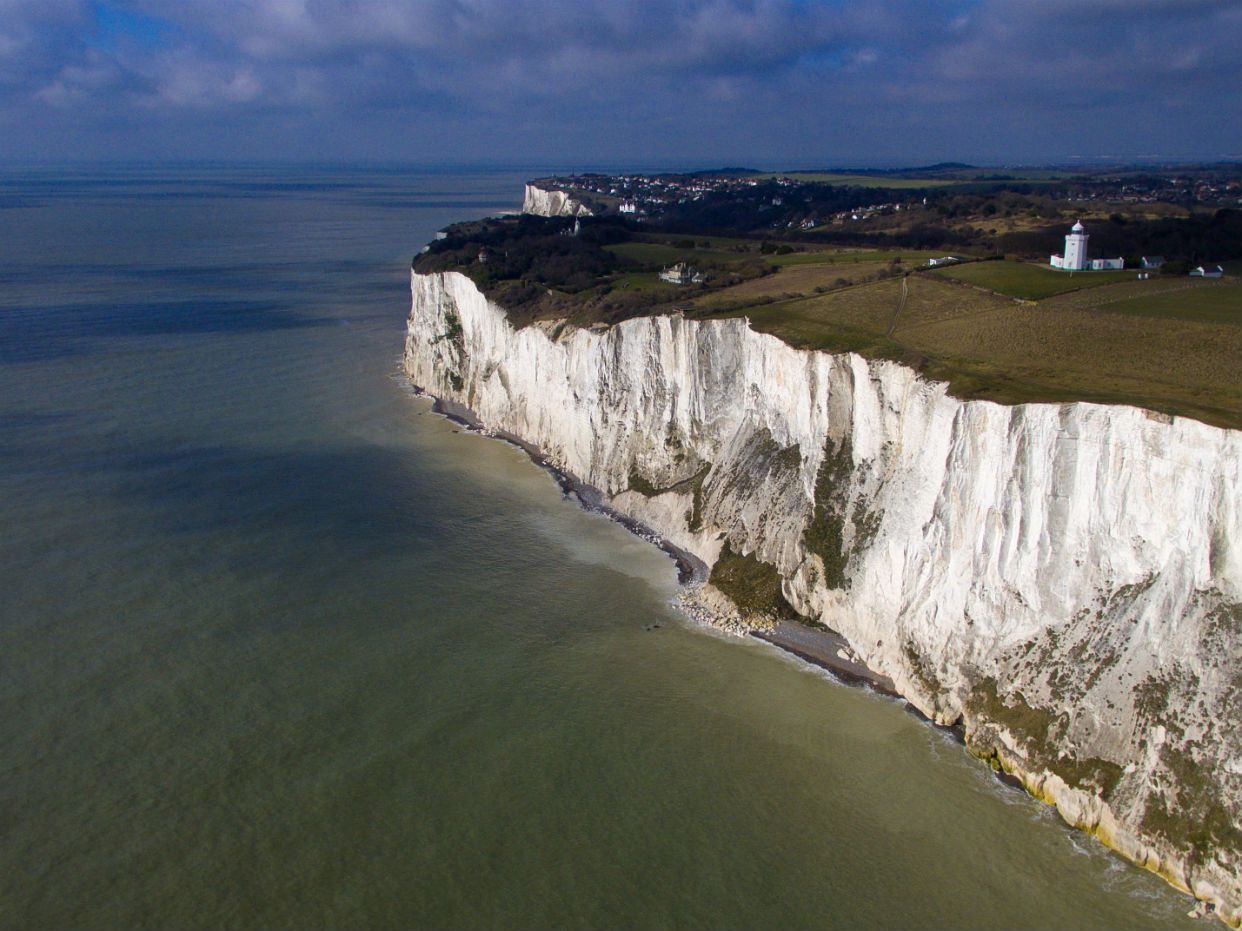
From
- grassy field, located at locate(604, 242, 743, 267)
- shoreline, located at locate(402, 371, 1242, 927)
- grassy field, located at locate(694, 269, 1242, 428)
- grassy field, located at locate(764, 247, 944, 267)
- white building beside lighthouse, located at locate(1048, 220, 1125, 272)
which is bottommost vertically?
shoreline, located at locate(402, 371, 1242, 927)

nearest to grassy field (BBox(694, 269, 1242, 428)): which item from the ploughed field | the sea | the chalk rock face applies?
the ploughed field

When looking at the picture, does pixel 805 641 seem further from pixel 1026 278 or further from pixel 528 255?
pixel 528 255

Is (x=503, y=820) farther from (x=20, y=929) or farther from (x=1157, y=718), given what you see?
(x=1157, y=718)

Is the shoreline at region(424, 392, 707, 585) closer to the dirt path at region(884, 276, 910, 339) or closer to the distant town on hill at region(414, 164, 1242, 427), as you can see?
the distant town on hill at region(414, 164, 1242, 427)

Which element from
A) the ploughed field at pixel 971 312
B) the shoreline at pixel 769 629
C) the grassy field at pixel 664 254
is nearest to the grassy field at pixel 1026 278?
the ploughed field at pixel 971 312

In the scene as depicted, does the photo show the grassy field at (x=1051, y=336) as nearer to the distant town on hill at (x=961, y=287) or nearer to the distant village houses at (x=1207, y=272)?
the distant town on hill at (x=961, y=287)

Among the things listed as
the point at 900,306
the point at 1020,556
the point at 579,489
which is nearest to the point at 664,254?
the point at 900,306
